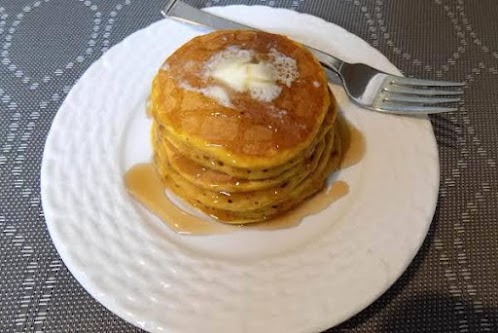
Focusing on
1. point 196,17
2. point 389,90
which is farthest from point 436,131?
point 196,17

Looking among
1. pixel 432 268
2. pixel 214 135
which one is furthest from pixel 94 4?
pixel 432 268

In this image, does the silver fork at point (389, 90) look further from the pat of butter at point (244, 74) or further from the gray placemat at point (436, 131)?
the pat of butter at point (244, 74)

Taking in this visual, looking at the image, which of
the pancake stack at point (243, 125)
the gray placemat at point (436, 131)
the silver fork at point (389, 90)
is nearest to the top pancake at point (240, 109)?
the pancake stack at point (243, 125)

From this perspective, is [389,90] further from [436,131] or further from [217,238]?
[217,238]

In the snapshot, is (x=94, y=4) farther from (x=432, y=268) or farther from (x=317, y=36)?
(x=432, y=268)

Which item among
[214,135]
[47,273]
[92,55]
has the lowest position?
[47,273]

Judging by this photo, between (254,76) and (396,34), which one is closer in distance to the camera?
(254,76)
